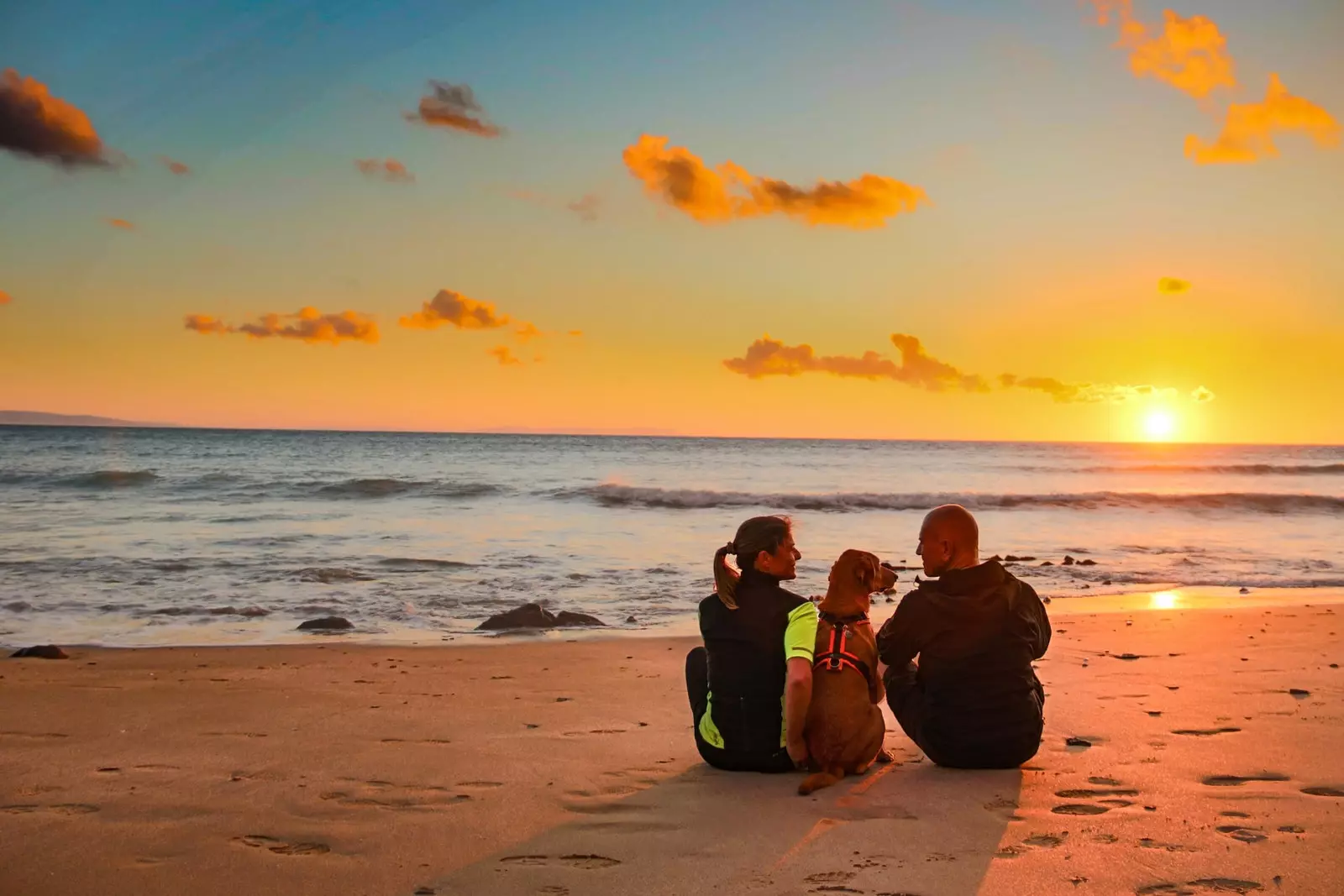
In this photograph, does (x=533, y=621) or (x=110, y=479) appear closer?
(x=533, y=621)

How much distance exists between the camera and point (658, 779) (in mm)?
4562

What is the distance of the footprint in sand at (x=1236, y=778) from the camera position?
14.3ft

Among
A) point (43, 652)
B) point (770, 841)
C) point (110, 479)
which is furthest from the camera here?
point (110, 479)

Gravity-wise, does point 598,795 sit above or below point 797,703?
below

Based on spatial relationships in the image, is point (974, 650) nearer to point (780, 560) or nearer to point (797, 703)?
point (797, 703)

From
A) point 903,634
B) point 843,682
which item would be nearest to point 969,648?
point 903,634

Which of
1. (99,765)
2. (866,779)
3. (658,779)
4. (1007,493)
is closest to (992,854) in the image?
(866,779)

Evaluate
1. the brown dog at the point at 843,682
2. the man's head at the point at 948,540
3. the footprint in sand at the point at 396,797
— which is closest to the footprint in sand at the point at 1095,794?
the brown dog at the point at 843,682

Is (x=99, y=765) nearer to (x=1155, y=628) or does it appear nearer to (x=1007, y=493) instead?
(x=1155, y=628)

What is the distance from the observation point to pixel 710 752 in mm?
4656

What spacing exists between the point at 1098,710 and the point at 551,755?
3266 mm

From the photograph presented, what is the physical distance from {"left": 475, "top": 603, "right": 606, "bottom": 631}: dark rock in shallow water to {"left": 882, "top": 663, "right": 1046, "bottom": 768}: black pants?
5475 millimetres

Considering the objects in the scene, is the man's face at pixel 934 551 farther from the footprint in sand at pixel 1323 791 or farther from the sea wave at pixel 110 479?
the sea wave at pixel 110 479

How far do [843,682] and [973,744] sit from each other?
0.74 meters
